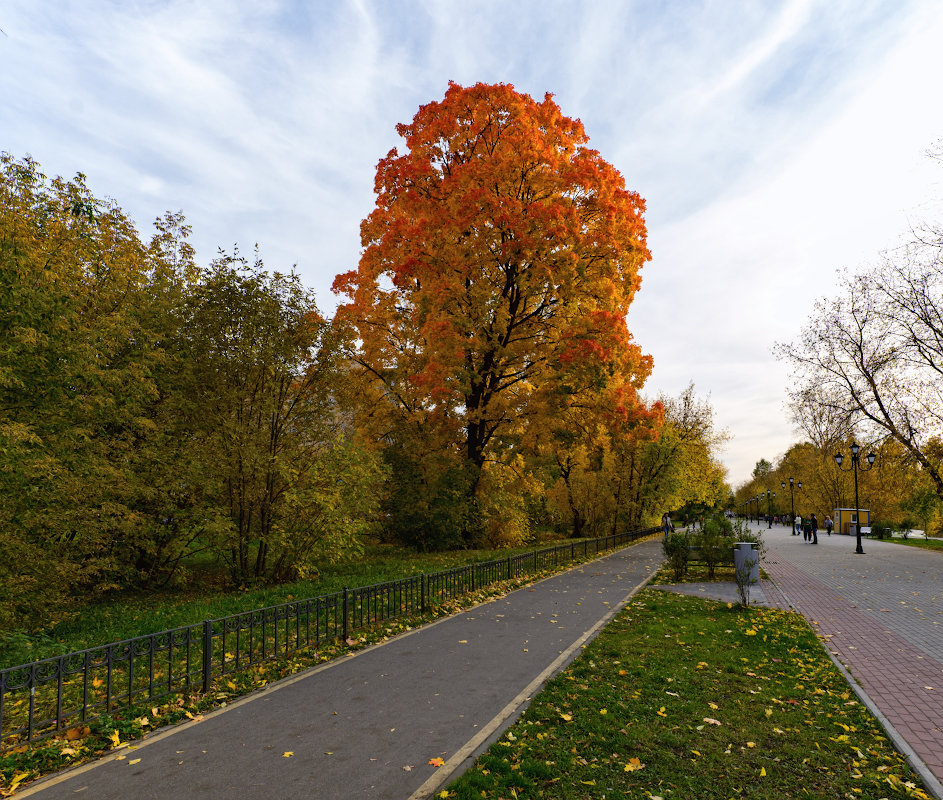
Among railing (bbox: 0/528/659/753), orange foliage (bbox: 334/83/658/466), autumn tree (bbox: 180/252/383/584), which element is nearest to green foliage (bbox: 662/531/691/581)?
orange foliage (bbox: 334/83/658/466)

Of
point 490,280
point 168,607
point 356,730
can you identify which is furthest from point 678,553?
point 168,607

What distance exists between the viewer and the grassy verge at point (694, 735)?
4434mm

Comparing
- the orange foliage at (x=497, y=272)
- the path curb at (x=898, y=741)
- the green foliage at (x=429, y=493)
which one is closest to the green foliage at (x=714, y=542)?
the orange foliage at (x=497, y=272)

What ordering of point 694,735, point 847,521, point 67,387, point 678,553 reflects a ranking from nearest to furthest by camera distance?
point 694,735 < point 67,387 < point 678,553 < point 847,521

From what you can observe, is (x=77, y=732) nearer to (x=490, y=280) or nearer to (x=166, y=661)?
(x=166, y=661)

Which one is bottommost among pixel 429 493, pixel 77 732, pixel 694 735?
pixel 694 735

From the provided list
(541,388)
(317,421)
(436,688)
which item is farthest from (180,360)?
→ (541,388)

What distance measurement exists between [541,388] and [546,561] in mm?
5961

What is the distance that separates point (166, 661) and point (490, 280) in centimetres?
1476

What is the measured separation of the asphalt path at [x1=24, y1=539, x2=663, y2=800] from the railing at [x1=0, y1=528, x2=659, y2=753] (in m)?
0.75

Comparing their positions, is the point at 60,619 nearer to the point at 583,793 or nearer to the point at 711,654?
the point at 583,793

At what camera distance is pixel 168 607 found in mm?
11164

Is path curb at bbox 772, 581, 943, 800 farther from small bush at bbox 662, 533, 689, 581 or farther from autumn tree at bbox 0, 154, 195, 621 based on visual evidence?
autumn tree at bbox 0, 154, 195, 621

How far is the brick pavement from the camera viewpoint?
19.4ft
